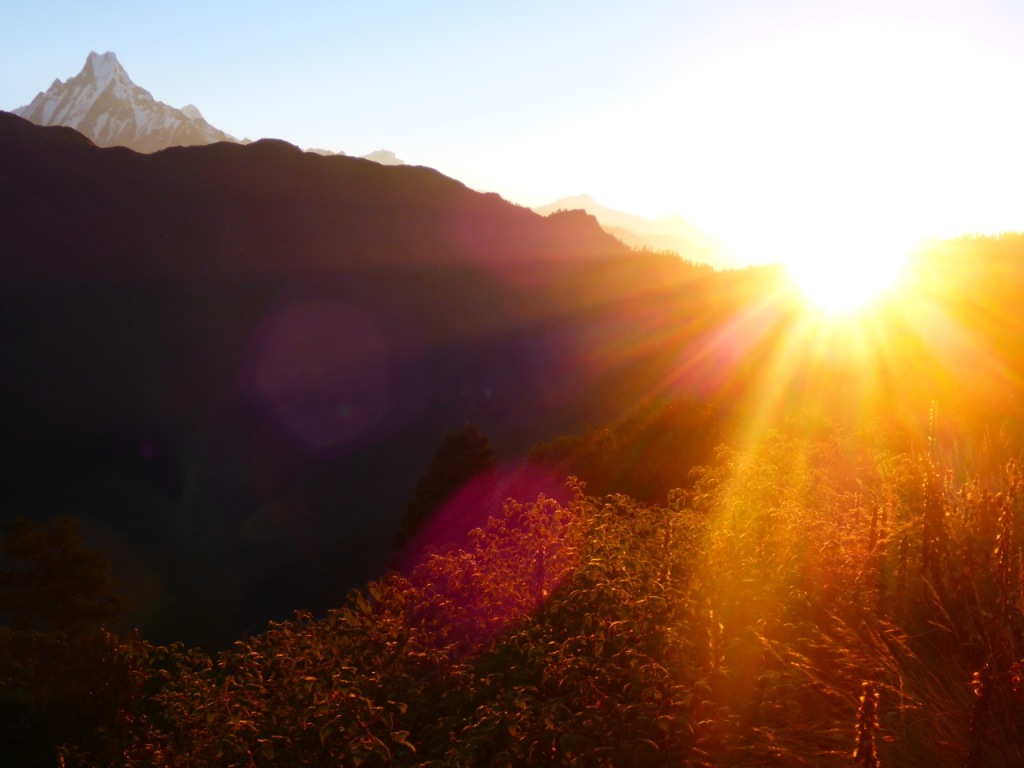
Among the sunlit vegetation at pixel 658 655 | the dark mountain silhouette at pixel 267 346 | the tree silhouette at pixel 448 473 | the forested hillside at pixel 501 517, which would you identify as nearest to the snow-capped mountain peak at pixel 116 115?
the dark mountain silhouette at pixel 267 346

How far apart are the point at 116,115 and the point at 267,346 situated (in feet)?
519

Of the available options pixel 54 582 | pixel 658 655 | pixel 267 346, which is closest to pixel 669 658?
pixel 658 655

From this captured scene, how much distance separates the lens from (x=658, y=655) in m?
3.53

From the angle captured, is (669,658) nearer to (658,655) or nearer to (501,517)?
(658,655)

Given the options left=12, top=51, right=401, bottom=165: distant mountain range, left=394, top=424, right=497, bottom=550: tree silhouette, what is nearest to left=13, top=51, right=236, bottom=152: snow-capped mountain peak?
left=12, top=51, right=401, bottom=165: distant mountain range

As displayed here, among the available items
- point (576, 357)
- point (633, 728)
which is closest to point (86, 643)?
point (633, 728)

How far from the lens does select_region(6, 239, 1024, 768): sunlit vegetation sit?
302 cm

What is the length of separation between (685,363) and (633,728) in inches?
1395

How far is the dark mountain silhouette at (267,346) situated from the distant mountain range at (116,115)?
338ft

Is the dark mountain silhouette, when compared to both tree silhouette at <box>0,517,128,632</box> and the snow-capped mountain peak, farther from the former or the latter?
the snow-capped mountain peak

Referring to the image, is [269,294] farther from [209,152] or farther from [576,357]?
[576,357]

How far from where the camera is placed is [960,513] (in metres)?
4.26

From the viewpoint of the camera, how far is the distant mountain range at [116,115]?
550 ft

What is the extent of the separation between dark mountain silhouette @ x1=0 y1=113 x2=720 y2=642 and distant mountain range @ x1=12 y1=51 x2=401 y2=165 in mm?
103017
